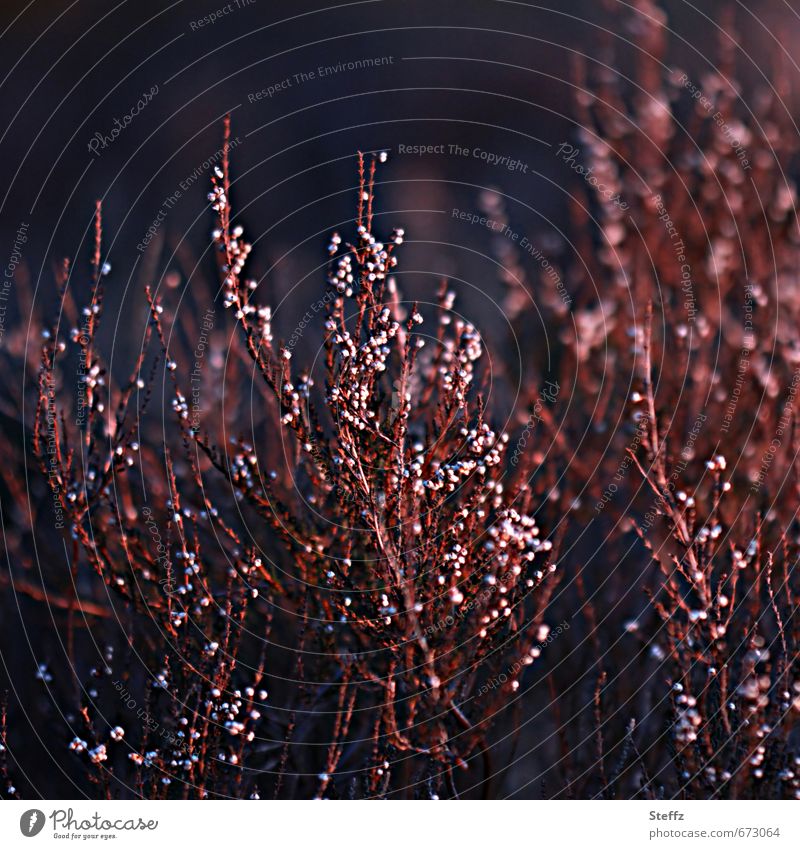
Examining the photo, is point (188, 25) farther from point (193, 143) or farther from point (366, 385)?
point (366, 385)

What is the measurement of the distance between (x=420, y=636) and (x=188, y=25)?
2.45m

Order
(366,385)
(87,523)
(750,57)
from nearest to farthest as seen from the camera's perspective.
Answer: (366,385) → (87,523) → (750,57)

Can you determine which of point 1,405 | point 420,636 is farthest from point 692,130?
→ point 1,405

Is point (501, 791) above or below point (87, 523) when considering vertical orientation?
below

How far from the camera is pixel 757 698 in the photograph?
2465 mm
